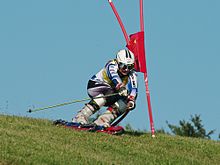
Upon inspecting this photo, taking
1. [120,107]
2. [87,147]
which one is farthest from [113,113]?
[87,147]

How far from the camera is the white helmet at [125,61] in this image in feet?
57.7

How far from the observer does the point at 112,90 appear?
1786 cm

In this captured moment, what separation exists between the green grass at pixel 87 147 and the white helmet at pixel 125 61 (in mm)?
1428

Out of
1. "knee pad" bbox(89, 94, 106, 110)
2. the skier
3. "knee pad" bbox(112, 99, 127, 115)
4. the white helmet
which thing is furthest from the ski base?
the white helmet

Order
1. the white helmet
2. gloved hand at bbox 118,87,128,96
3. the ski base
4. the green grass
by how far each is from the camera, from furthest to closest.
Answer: the white helmet < gloved hand at bbox 118,87,128,96 < the ski base < the green grass

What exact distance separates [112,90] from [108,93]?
4.3 inches

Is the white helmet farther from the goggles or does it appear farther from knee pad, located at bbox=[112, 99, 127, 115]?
knee pad, located at bbox=[112, 99, 127, 115]

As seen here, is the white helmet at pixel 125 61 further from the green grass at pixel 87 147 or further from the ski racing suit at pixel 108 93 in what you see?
the green grass at pixel 87 147

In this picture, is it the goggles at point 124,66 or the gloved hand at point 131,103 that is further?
the goggles at point 124,66

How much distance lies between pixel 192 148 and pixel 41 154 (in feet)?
14.3

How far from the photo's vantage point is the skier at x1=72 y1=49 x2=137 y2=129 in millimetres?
17484

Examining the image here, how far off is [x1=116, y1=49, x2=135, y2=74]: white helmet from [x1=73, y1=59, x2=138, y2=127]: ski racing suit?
0.11 m

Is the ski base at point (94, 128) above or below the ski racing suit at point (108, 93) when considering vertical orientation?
below

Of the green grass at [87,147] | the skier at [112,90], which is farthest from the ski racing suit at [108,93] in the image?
the green grass at [87,147]
